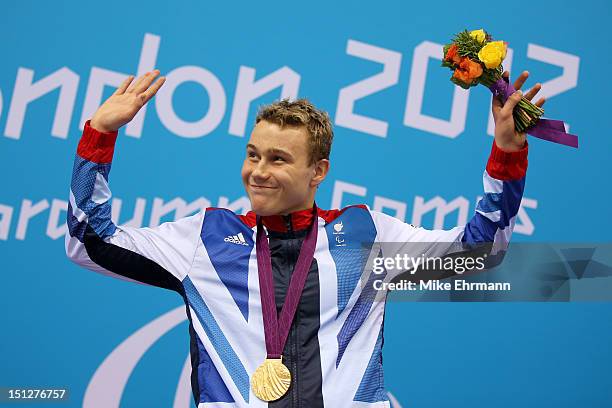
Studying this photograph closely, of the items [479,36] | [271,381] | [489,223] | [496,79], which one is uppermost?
[479,36]

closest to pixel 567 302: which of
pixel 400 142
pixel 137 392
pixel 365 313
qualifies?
pixel 400 142

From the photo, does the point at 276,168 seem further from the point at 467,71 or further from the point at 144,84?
the point at 467,71

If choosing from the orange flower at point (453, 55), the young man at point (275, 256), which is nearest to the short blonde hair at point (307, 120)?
the young man at point (275, 256)

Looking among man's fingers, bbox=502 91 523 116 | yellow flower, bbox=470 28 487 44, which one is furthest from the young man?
yellow flower, bbox=470 28 487 44

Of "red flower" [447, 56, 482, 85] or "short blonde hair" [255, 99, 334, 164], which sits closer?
"red flower" [447, 56, 482, 85]

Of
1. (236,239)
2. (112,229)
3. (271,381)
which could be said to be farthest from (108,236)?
(271,381)

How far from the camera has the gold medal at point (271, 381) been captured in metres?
1.94

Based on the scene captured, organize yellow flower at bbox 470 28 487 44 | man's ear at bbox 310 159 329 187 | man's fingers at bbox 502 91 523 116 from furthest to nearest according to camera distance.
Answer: man's ear at bbox 310 159 329 187
yellow flower at bbox 470 28 487 44
man's fingers at bbox 502 91 523 116

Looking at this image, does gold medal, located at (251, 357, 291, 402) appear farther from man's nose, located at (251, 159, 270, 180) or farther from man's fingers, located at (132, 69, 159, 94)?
man's fingers, located at (132, 69, 159, 94)

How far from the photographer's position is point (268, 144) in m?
2.06

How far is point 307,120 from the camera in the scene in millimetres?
2129

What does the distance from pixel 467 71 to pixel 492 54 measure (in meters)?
0.07

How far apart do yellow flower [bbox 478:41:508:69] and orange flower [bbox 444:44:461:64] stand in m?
0.06

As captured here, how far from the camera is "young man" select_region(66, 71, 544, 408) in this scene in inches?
77.5
